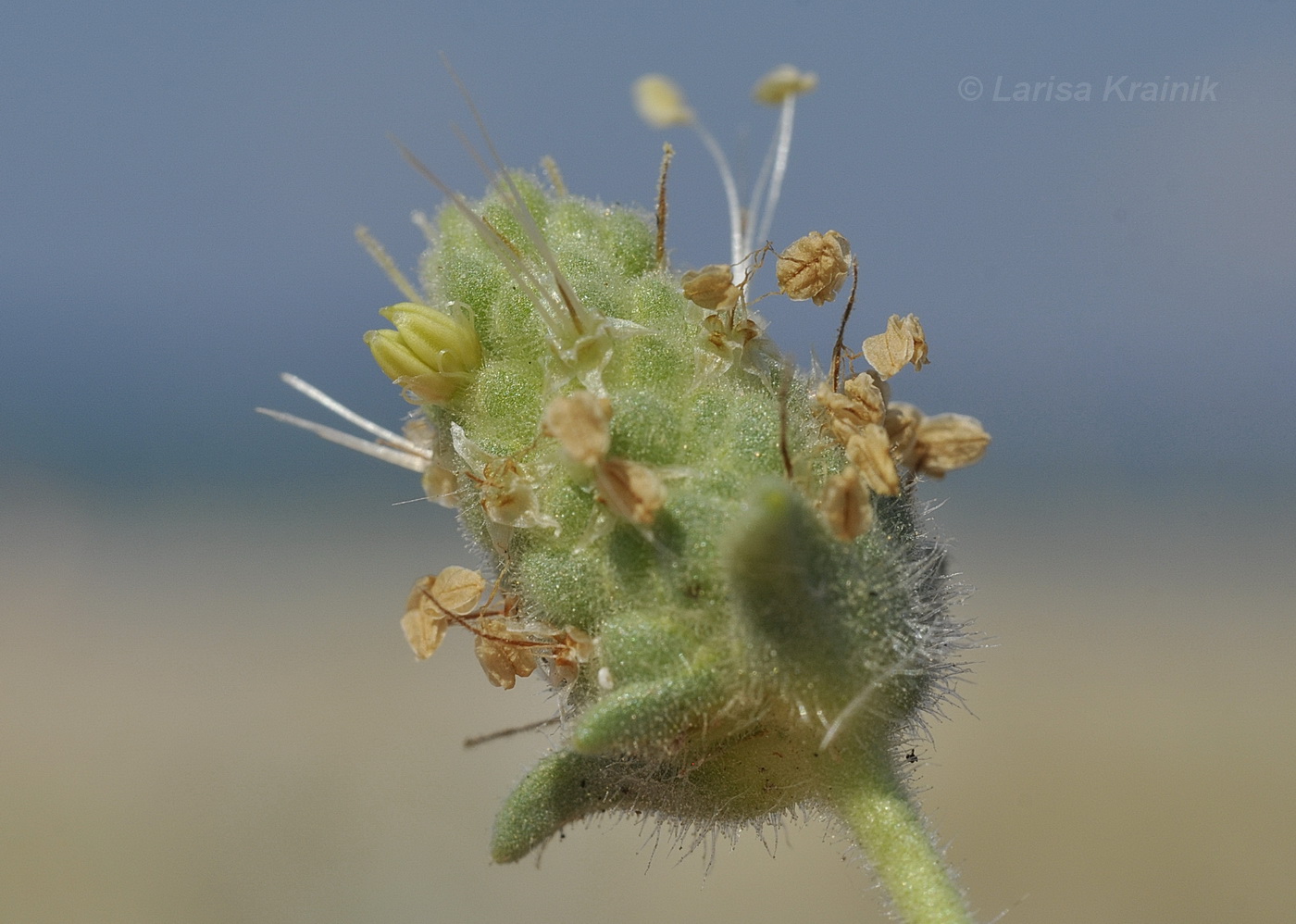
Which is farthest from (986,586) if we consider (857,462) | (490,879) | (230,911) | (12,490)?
(12,490)

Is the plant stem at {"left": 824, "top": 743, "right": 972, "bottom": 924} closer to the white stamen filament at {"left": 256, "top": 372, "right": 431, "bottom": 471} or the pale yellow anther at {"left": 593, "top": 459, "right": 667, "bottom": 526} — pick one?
the pale yellow anther at {"left": 593, "top": 459, "right": 667, "bottom": 526}

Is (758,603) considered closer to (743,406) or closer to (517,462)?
(743,406)

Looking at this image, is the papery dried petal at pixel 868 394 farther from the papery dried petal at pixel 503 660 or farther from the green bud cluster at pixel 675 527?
the papery dried petal at pixel 503 660

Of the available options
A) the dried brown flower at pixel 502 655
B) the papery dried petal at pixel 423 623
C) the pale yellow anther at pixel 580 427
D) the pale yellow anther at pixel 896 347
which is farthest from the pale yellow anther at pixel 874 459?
the papery dried petal at pixel 423 623

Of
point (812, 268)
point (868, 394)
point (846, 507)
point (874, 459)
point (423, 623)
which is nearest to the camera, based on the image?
point (846, 507)

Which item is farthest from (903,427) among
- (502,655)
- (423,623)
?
(423,623)

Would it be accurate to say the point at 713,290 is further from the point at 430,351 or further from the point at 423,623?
the point at 423,623
